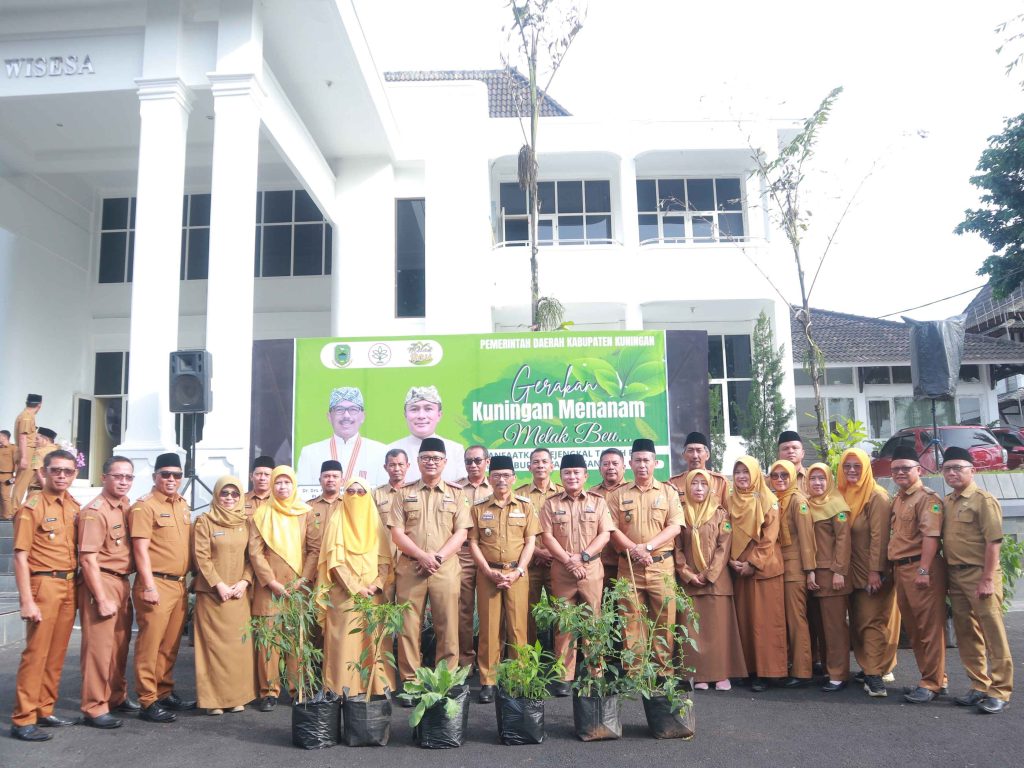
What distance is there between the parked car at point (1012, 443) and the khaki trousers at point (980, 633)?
11947 millimetres

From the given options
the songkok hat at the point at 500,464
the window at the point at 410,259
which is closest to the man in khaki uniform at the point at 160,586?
the songkok hat at the point at 500,464

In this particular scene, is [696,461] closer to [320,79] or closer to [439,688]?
[439,688]

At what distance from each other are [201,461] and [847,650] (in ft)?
23.5

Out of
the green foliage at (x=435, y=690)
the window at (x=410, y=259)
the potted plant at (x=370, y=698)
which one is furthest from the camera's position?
the window at (x=410, y=259)

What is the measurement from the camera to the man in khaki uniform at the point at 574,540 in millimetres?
5254

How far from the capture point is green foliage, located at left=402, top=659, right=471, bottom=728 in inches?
171

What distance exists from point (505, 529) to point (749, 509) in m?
1.72

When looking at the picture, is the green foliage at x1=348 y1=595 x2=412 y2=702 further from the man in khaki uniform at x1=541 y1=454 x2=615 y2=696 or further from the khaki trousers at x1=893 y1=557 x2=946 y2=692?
the khaki trousers at x1=893 y1=557 x2=946 y2=692

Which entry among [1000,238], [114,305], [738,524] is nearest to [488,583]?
[738,524]

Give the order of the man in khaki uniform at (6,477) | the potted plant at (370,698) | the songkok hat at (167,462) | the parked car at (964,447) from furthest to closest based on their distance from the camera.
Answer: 1. the parked car at (964,447)
2. the man in khaki uniform at (6,477)
3. the songkok hat at (167,462)
4. the potted plant at (370,698)

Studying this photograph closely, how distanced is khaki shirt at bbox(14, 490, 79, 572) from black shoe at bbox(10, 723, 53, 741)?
881 millimetres

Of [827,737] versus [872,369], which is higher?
[872,369]

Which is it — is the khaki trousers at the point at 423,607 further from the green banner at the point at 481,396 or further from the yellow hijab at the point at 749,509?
the green banner at the point at 481,396

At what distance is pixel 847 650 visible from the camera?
5.50m
